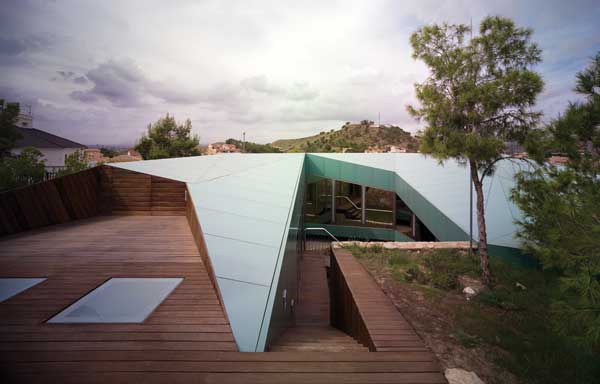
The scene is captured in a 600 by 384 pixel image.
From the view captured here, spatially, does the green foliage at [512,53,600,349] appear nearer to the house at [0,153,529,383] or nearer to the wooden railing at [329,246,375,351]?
the house at [0,153,529,383]

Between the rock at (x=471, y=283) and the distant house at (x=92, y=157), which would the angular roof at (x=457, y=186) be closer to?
the rock at (x=471, y=283)

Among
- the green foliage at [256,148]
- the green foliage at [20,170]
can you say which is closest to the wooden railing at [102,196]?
the green foliage at [20,170]

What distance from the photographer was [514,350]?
306 cm

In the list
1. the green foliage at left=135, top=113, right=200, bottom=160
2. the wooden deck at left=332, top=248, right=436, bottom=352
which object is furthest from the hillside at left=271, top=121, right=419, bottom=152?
the wooden deck at left=332, top=248, right=436, bottom=352

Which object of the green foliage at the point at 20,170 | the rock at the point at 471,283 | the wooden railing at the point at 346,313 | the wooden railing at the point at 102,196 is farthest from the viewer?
the green foliage at the point at 20,170

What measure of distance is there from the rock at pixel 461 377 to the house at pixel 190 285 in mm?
254

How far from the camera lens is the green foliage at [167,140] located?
832 inches

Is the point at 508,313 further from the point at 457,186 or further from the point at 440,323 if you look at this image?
the point at 457,186

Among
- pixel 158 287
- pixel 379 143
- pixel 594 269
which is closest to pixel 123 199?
pixel 158 287

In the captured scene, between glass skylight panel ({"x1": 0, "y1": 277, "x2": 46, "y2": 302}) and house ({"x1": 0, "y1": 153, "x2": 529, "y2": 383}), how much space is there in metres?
0.02

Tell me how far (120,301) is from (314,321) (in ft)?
13.4

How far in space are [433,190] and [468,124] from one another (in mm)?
4260

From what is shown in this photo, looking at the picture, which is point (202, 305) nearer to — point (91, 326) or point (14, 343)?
point (91, 326)

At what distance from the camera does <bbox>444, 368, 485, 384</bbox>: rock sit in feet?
7.53
